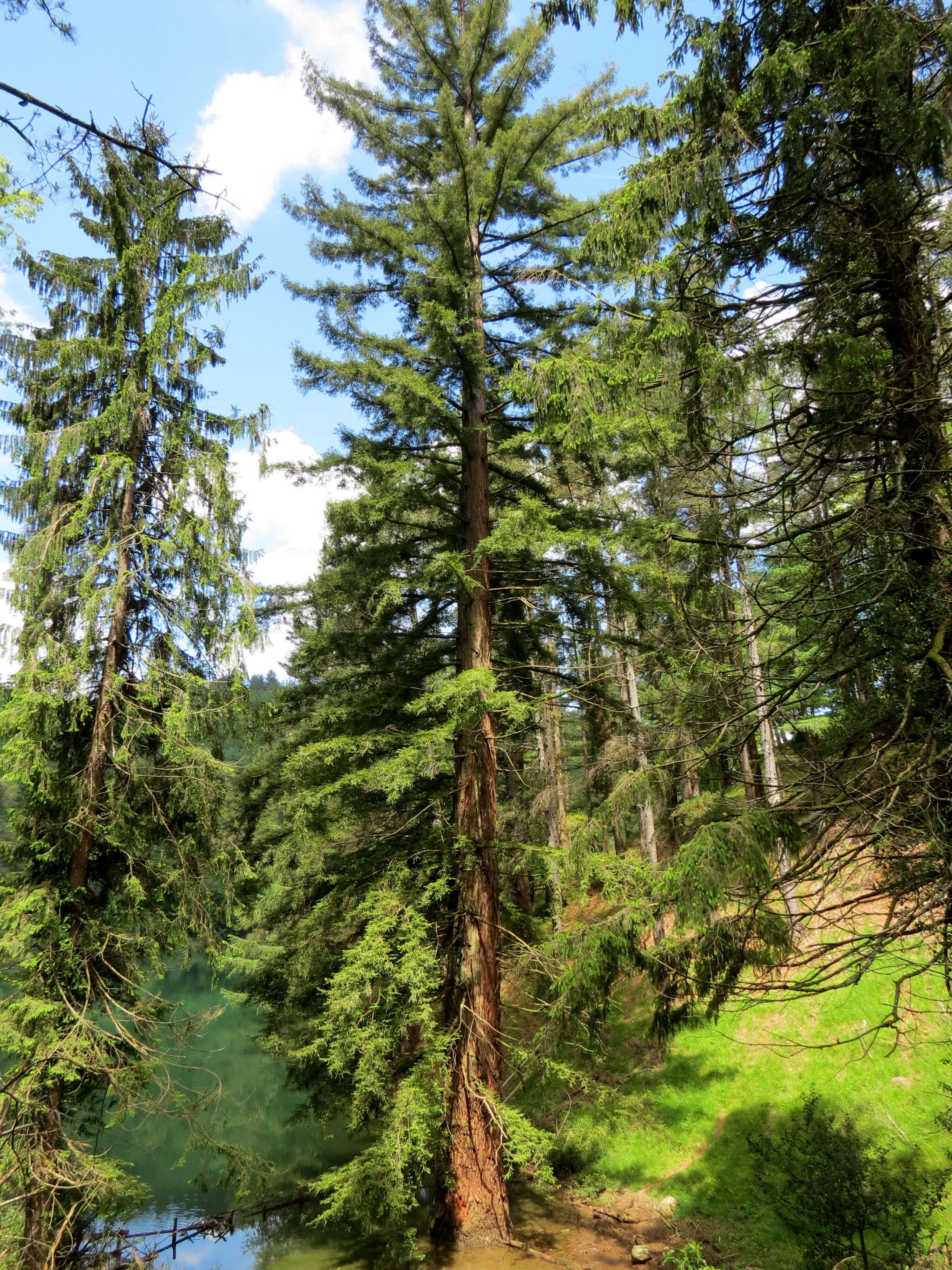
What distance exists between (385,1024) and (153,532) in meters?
5.84

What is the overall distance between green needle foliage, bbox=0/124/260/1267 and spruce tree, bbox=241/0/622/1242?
50.5 inches

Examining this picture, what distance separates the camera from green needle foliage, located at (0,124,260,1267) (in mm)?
6273

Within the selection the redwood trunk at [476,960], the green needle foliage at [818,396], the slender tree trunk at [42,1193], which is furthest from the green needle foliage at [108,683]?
the green needle foliage at [818,396]

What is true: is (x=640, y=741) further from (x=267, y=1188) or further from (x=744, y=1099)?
(x=267, y=1188)

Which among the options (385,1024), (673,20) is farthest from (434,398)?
(385,1024)

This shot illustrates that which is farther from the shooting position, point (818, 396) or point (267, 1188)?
point (267, 1188)

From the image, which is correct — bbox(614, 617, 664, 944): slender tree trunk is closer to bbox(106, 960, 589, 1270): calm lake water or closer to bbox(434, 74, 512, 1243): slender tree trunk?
bbox(434, 74, 512, 1243): slender tree trunk

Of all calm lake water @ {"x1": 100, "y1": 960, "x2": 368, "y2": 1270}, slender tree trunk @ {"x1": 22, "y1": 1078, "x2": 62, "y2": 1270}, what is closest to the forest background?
slender tree trunk @ {"x1": 22, "y1": 1078, "x2": 62, "y2": 1270}

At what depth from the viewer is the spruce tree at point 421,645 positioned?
6891 millimetres

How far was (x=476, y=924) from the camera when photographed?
7.68 metres

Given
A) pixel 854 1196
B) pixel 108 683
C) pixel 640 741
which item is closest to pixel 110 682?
pixel 108 683

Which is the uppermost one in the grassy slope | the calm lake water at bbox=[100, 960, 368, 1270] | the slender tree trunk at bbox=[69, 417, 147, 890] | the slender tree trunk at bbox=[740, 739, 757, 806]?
the slender tree trunk at bbox=[69, 417, 147, 890]

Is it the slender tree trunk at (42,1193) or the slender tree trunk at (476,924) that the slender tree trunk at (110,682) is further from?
the slender tree trunk at (476,924)

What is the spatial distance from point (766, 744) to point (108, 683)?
8.40 metres
